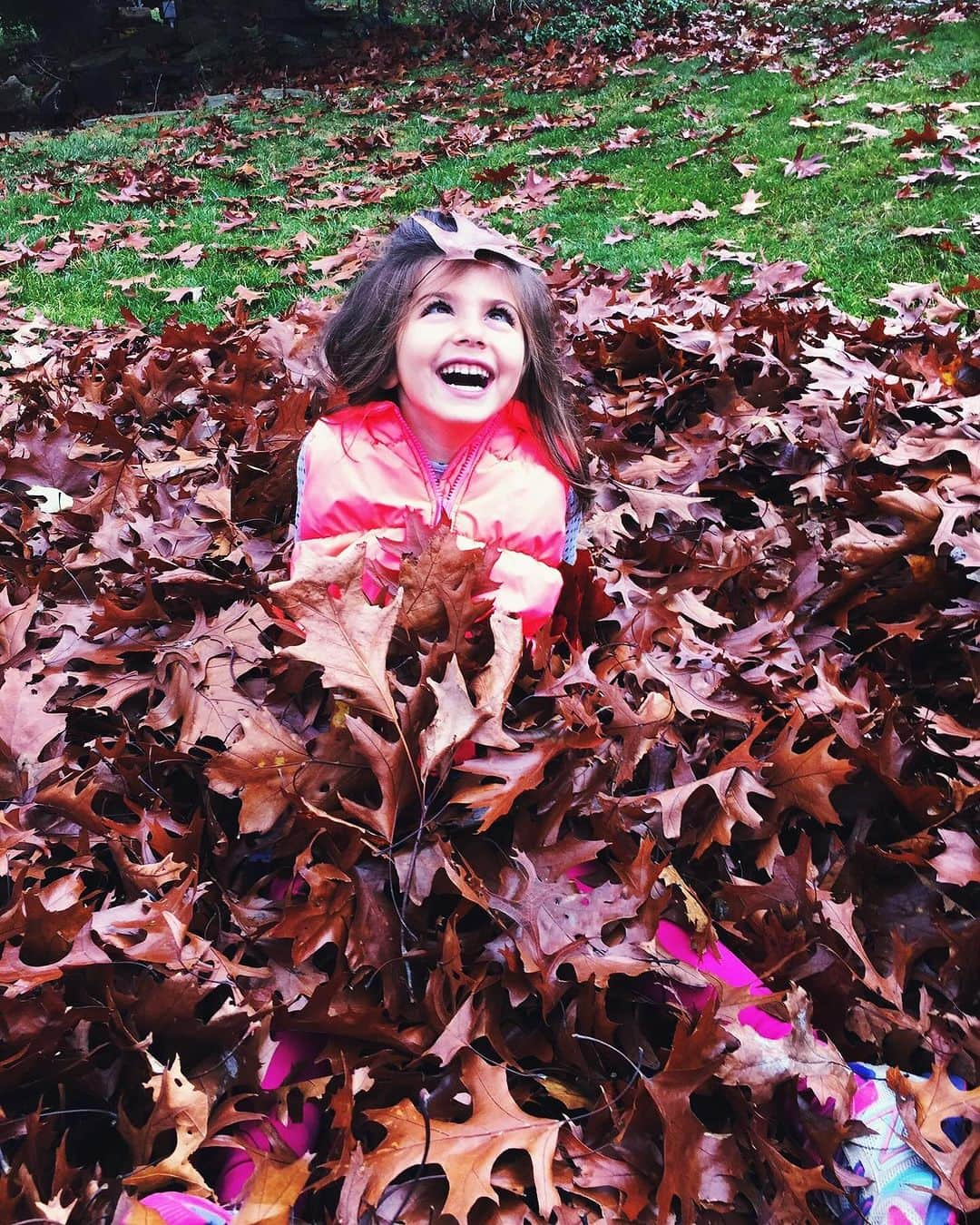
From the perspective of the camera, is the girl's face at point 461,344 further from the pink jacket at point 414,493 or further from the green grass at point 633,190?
the green grass at point 633,190

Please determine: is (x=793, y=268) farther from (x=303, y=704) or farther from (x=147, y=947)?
(x=147, y=947)

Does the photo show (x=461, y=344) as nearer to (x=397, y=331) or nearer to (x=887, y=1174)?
(x=397, y=331)

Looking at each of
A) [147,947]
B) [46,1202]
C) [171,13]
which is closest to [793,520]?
[147,947]

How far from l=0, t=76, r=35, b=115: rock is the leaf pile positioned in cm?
1308

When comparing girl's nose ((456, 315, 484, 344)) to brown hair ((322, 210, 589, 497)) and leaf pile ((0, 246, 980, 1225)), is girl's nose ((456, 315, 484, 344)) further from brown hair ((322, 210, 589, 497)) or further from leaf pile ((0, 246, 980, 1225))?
leaf pile ((0, 246, 980, 1225))

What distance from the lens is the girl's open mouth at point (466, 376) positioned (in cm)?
178

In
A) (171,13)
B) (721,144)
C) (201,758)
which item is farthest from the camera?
(171,13)

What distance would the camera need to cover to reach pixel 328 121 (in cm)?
1002

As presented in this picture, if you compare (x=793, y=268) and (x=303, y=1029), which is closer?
(x=303, y=1029)

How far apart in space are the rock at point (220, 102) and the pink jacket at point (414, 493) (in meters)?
11.8

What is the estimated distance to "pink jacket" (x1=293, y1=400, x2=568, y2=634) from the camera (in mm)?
→ 1868

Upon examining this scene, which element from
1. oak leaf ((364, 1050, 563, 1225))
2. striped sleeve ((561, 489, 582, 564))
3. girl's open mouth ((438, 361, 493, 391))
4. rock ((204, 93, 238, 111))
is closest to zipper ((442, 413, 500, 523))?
girl's open mouth ((438, 361, 493, 391))

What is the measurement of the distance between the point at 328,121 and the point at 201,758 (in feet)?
34.0

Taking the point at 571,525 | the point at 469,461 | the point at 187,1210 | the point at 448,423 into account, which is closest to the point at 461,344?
the point at 448,423
